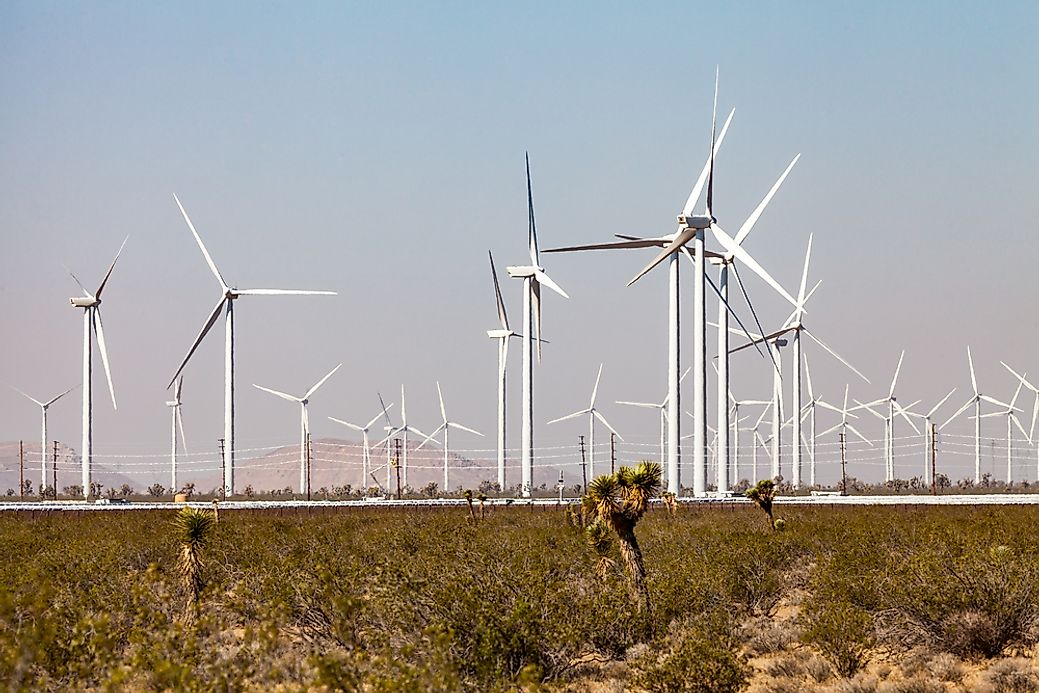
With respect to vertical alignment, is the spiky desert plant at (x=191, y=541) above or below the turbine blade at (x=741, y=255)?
below

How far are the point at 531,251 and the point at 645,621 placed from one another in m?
68.0

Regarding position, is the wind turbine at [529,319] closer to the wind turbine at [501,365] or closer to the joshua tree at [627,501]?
the wind turbine at [501,365]

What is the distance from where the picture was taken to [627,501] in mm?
31391

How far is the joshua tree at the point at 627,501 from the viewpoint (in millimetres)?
31375

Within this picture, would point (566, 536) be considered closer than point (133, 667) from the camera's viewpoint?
No

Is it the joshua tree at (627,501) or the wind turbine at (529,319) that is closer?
the joshua tree at (627,501)

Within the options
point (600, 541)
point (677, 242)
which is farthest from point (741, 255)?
A: point (600, 541)

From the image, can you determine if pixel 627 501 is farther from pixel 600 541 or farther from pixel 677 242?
pixel 677 242

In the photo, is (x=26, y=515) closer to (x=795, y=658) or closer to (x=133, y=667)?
(x=795, y=658)

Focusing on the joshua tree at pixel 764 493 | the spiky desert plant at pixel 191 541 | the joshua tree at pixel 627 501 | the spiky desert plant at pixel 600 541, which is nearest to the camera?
the joshua tree at pixel 627 501

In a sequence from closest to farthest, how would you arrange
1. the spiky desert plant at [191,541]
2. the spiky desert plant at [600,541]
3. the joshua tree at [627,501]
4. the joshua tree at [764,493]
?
the joshua tree at [627,501], the spiky desert plant at [191,541], the spiky desert plant at [600,541], the joshua tree at [764,493]

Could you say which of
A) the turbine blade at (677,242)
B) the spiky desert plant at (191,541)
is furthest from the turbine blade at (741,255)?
the spiky desert plant at (191,541)

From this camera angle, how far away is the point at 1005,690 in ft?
84.0

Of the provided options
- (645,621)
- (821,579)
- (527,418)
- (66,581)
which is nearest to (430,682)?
(645,621)
